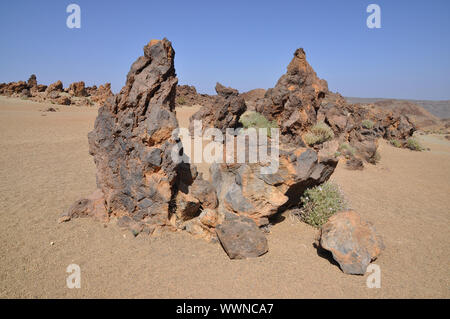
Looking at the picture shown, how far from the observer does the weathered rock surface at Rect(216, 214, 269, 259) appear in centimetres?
440

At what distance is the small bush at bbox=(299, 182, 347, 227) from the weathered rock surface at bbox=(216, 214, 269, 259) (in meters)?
1.55

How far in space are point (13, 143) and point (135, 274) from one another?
1061 cm

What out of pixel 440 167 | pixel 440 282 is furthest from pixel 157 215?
pixel 440 167

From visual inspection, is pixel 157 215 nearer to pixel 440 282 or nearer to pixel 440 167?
pixel 440 282

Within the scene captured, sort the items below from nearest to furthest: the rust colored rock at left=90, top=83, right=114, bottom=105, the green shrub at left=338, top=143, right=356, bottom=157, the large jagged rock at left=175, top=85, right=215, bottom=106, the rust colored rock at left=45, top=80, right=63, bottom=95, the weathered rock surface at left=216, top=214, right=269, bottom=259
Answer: the weathered rock surface at left=216, top=214, right=269, bottom=259, the green shrub at left=338, top=143, right=356, bottom=157, the rust colored rock at left=45, top=80, right=63, bottom=95, the large jagged rock at left=175, top=85, right=215, bottom=106, the rust colored rock at left=90, top=83, right=114, bottom=105

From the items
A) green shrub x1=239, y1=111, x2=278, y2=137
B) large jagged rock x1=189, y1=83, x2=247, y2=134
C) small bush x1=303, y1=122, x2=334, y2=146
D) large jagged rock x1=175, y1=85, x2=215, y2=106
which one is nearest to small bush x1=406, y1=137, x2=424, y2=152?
small bush x1=303, y1=122, x2=334, y2=146

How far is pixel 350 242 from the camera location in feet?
13.9

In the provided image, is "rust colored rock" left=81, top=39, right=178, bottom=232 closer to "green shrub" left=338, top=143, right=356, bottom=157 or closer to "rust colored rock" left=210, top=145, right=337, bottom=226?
"rust colored rock" left=210, top=145, right=337, bottom=226

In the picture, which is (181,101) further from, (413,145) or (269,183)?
(269,183)

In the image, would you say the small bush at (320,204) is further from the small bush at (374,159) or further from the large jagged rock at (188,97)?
the large jagged rock at (188,97)

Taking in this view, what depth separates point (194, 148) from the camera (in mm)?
11766

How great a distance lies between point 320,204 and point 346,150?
23.3ft
